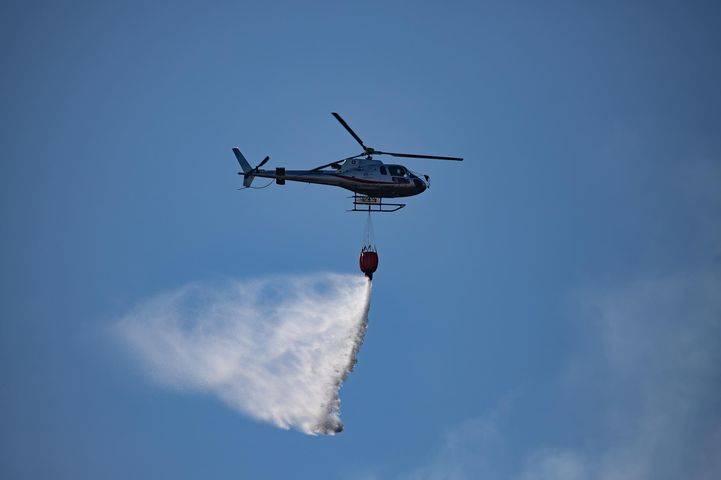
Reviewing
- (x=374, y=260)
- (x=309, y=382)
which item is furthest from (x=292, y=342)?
Answer: (x=374, y=260)

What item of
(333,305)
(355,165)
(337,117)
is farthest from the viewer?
(333,305)

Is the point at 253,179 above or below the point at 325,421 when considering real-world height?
above

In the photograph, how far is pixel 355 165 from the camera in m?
95.5

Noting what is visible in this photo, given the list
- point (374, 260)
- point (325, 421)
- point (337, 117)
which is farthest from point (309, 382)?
point (337, 117)

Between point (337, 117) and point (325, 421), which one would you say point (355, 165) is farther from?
point (325, 421)

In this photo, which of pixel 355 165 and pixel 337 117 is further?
pixel 355 165

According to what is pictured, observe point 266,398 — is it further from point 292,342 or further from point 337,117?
point 337,117

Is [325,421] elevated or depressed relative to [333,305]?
depressed

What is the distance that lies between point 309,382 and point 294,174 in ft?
47.0

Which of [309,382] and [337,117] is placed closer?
[337,117]

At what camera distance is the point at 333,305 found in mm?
102250

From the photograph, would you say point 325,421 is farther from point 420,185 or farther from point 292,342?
point 420,185

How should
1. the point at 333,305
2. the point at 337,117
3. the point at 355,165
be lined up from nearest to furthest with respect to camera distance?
the point at 337,117 < the point at 355,165 < the point at 333,305

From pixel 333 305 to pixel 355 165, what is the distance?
11.0 meters
